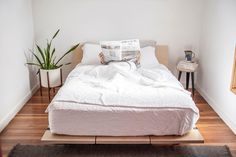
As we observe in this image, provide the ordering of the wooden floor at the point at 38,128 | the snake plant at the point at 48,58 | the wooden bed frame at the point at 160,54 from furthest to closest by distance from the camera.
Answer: the wooden bed frame at the point at 160,54
the snake plant at the point at 48,58
the wooden floor at the point at 38,128

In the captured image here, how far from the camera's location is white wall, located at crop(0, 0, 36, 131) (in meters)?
2.92

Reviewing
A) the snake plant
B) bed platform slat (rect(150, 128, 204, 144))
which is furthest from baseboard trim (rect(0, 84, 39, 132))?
bed platform slat (rect(150, 128, 204, 144))

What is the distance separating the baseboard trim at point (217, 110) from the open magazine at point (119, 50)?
1.24 m

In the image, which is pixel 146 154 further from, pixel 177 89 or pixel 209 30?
pixel 209 30

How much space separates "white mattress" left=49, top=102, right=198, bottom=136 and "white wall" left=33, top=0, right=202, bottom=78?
1.89 meters

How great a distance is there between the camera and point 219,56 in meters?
3.30

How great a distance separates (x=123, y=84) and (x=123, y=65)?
51 centimetres

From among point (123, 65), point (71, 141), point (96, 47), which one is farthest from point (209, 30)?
point (71, 141)

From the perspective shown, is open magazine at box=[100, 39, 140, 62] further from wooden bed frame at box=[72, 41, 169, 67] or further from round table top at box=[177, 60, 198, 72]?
round table top at box=[177, 60, 198, 72]

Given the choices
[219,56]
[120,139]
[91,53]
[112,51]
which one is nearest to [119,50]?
[112,51]

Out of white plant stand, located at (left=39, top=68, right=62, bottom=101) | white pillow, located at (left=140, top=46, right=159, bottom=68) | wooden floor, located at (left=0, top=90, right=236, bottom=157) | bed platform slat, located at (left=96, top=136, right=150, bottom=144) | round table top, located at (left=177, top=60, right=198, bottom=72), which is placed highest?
white pillow, located at (left=140, top=46, right=159, bottom=68)

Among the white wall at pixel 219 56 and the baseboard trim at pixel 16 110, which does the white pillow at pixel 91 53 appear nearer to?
the baseboard trim at pixel 16 110

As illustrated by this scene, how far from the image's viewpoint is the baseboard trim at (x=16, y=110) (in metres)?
2.91

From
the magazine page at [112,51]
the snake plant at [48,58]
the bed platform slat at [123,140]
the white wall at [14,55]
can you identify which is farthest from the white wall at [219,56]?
the white wall at [14,55]
